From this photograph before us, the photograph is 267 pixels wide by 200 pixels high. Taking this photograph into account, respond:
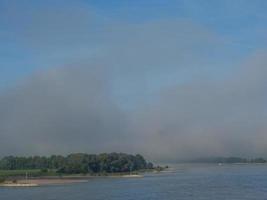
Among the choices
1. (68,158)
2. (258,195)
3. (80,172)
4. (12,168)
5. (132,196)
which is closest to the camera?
(258,195)

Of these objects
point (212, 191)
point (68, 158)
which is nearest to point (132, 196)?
point (212, 191)

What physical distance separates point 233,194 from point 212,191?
14.5ft

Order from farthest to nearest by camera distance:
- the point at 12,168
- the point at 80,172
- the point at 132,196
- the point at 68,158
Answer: the point at 12,168
the point at 68,158
the point at 80,172
the point at 132,196

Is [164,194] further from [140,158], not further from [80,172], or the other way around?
[140,158]

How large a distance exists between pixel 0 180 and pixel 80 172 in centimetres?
2365

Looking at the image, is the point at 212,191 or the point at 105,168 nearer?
the point at 212,191

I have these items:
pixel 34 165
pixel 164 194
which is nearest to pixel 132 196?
pixel 164 194

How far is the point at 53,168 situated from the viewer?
463 ft

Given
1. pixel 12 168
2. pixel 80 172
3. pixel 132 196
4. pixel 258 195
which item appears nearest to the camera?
pixel 258 195

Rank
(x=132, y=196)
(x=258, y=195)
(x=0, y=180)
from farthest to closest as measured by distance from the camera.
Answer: (x=0, y=180) → (x=132, y=196) → (x=258, y=195)

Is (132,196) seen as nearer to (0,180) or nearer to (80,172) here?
(0,180)

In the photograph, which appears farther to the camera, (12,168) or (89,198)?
(12,168)

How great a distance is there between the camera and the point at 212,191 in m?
54.0

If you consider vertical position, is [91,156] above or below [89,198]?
above
